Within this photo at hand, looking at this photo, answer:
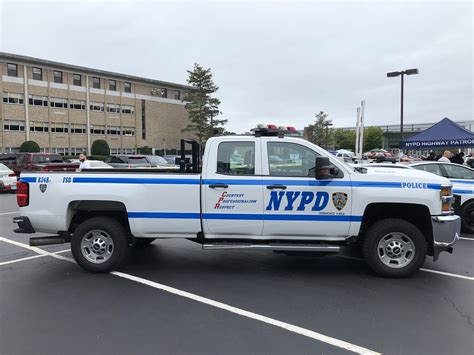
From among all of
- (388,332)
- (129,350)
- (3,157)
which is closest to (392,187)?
(388,332)

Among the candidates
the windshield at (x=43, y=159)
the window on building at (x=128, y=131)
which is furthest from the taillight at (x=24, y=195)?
the window on building at (x=128, y=131)

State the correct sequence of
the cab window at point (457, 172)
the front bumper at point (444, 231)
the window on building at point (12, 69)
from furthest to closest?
the window on building at point (12, 69) → the cab window at point (457, 172) → the front bumper at point (444, 231)

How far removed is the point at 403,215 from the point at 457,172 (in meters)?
4.48

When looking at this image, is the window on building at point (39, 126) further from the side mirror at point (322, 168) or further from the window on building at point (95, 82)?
the side mirror at point (322, 168)

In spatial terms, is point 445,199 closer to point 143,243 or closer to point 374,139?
point 143,243

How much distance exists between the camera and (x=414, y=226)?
17.5 ft

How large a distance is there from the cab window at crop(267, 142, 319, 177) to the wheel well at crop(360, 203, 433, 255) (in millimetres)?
1029

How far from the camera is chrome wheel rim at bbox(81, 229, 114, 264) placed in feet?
18.4

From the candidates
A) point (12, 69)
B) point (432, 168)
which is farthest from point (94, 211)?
point (12, 69)

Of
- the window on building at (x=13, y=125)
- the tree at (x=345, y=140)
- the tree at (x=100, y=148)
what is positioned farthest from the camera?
the tree at (x=345, y=140)

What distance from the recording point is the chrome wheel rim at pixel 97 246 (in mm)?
5618

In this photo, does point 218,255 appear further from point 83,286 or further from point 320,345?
point 320,345

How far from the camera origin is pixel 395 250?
17.6 feet

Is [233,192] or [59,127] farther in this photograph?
[59,127]
